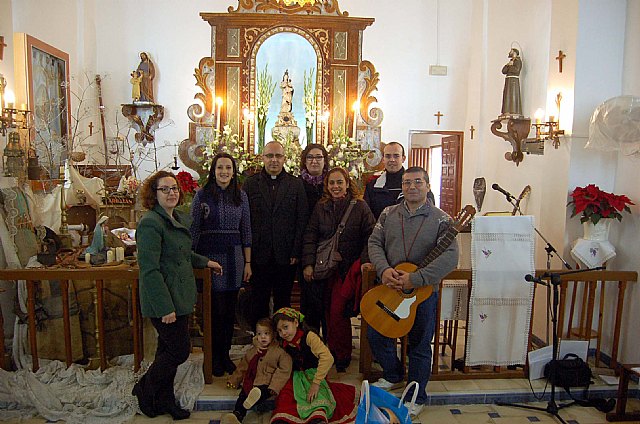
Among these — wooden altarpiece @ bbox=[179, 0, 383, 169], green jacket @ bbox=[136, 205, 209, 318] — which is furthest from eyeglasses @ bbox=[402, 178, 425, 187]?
wooden altarpiece @ bbox=[179, 0, 383, 169]

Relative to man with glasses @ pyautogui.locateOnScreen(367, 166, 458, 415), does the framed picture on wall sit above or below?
above

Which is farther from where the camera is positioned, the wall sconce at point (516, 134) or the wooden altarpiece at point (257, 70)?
the wooden altarpiece at point (257, 70)

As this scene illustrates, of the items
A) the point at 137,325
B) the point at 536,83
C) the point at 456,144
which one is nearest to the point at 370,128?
the point at 456,144

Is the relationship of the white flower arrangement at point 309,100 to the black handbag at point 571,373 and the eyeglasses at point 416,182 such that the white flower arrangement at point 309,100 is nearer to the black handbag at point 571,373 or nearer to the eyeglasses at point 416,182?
the eyeglasses at point 416,182

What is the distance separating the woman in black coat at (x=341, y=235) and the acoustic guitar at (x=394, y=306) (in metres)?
0.39

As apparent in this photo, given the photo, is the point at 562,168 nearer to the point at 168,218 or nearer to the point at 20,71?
the point at 168,218

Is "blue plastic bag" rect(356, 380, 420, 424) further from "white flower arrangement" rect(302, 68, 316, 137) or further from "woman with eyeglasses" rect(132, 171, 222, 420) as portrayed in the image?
"white flower arrangement" rect(302, 68, 316, 137)

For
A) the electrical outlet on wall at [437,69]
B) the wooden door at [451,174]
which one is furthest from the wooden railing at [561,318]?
the electrical outlet on wall at [437,69]

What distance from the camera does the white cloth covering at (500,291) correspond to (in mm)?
3682

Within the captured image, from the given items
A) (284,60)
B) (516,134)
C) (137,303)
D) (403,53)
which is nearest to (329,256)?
(137,303)

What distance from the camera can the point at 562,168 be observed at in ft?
14.2

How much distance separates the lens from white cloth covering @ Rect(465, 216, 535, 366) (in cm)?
368

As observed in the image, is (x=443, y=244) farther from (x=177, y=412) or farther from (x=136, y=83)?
(x=136, y=83)

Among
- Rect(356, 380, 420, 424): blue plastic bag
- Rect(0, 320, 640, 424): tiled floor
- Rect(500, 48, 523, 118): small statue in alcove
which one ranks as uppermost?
Rect(500, 48, 523, 118): small statue in alcove
